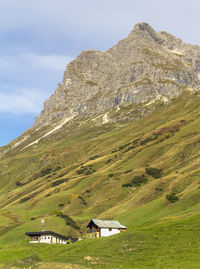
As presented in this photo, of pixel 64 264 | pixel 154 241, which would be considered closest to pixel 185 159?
pixel 154 241

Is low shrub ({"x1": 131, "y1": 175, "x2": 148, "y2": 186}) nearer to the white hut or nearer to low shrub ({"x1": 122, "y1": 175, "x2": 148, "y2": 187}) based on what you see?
low shrub ({"x1": 122, "y1": 175, "x2": 148, "y2": 187})

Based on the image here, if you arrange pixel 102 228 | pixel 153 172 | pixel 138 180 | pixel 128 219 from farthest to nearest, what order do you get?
pixel 153 172
pixel 138 180
pixel 128 219
pixel 102 228

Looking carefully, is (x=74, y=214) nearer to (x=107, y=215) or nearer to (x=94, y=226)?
(x=107, y=215)

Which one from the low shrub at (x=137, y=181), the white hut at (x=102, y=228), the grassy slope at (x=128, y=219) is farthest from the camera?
the low shrub at (x=137, y=181)

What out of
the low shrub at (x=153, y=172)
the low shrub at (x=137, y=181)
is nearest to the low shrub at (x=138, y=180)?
the low shrub at (x=137, y=181)

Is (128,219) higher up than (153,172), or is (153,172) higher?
(153,172)

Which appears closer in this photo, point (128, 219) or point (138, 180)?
point (128, 219)

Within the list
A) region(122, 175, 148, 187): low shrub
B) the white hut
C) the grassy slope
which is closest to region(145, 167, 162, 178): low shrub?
the grassy slope

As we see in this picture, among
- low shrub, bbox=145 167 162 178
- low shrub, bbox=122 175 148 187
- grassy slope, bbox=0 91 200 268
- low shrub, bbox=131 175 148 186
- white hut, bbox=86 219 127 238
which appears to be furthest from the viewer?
low shrub, bbox=145 167 162 178

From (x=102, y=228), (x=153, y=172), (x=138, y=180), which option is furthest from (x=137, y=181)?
(x=102, y=228)

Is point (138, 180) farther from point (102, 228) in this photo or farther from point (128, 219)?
point (102, 228)

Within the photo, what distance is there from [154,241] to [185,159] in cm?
13442

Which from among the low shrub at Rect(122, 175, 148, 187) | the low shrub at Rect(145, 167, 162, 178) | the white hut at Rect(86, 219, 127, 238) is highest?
the low shrub at Rect(145, 167, 162, 178)

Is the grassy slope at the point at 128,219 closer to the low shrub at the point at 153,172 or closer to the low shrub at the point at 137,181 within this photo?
the low shrub at the point at 153,172
